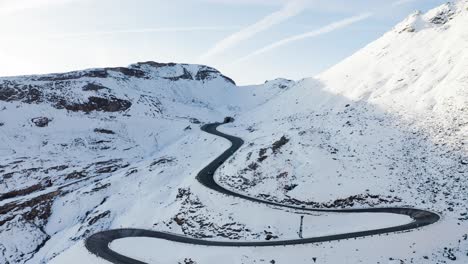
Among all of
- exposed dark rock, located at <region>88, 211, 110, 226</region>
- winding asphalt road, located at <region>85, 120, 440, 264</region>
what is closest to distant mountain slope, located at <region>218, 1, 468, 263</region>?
winding asphalt road, located at <region>85, 120, 440, 264</region>

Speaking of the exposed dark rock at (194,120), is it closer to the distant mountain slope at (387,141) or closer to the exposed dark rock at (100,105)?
the exposed dark rock at (100,105)

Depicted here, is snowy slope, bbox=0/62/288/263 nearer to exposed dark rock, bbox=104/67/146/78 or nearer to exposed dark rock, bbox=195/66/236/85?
exposed dark rock, bbox=104/67/146/78

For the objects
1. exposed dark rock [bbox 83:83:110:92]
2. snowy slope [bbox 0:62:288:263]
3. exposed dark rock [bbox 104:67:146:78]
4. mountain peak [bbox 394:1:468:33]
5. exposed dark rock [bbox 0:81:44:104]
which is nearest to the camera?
snowy slope [bbox 0:62:288:263]

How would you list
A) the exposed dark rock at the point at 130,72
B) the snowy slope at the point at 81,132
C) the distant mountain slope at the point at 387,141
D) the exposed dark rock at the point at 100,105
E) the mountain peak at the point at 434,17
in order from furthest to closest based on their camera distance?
the exposed dark rock at the point at 130,72
the exposed dark rock at the point at 100,105
the mountain peak at the point at 434,17
the snowy slope at the point at 81,132
the distant mountain slope at the point at 387,141

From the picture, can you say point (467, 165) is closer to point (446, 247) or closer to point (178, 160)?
point (446, 247)

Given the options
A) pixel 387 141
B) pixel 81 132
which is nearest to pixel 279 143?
pixel 387 141

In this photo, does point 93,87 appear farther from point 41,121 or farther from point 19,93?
point 41,121

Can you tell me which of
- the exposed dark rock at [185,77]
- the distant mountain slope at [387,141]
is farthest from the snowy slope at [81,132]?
the distant mountain slope at [387,141]
